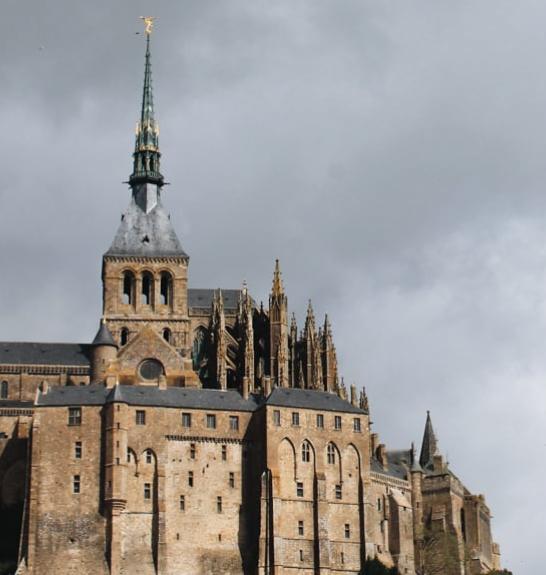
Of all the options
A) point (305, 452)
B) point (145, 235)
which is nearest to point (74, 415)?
point (305, 452)

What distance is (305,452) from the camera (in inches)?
4616

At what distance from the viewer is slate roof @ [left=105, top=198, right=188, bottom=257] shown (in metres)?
133

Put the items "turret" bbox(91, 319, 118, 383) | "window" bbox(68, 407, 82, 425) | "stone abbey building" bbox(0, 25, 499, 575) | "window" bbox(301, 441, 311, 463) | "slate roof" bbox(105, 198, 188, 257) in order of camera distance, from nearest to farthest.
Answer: "stone abbey building" bbox(0, 25, 499, 575) < "window" bbox(68, 407, 82, 425) < "window" bbox(301, 441, 311, 463) < "turret" bbox(91, 319, 118, 383) < "slate roof" bbox(105, 198, 188, 257)

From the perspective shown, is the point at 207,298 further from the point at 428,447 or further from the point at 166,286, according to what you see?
the point at 428,447

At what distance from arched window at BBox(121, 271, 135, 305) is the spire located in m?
25.1

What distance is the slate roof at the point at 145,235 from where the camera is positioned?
13325cm

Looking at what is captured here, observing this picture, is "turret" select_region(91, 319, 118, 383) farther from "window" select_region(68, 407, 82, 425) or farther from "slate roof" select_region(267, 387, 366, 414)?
"slate roof" select_region(267, 387, 366, 414)

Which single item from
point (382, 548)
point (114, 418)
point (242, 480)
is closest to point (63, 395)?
point (114, 418)

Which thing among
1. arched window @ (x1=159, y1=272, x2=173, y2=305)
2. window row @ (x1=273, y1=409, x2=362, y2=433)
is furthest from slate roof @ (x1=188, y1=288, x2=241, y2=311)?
window row @ (x1=273, y1=409, x2=362, y2=433)

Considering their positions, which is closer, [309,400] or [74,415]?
[74,415]

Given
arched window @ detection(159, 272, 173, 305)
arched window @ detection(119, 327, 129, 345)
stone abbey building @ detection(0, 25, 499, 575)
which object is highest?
arched window @ detection(159, 272, 173, 305)

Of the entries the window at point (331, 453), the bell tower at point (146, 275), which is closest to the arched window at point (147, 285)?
→ the bell tower at point (146, 275)

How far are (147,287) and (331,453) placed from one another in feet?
73.8

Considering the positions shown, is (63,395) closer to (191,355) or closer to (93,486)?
(93,486)
